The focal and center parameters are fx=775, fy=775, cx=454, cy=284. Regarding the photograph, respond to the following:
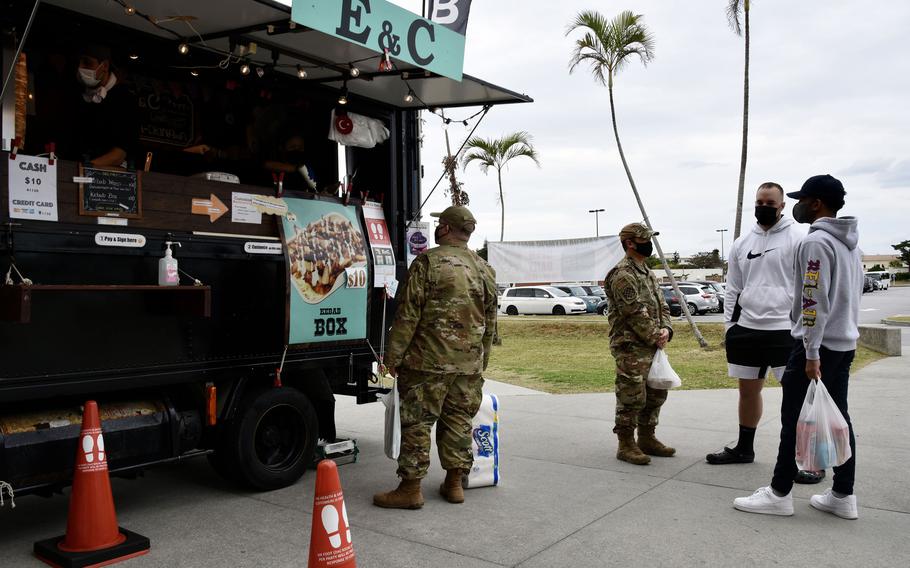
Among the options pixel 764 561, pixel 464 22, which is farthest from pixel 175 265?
pixel 764 561

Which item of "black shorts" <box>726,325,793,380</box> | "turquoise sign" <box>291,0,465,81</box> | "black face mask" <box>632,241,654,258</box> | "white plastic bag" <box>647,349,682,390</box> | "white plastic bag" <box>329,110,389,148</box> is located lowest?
"white plastic bag" <box>647,349,682,390</box>

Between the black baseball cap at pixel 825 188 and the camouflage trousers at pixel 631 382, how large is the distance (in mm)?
1870

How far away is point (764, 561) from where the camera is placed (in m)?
3.94

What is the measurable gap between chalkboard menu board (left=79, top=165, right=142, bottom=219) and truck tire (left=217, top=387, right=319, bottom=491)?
4.86 ft

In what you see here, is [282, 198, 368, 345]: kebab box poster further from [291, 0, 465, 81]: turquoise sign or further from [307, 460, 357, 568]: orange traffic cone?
[307, 460, 357, 568]: orange traffic cone

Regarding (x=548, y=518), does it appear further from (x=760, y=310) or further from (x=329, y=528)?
(x=760, y=310)

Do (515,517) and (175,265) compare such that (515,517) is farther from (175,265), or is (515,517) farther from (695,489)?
(175,265)

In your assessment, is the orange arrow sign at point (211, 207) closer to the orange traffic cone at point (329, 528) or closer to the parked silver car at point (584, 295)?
the orange traffic cone at point (329, 528)

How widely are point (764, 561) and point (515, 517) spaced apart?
1.46 metres

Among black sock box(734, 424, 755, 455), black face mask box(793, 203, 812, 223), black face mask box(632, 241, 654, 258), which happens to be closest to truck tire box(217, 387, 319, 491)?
black face mask box(632, 241, 654, 258)

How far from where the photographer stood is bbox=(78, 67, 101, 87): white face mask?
503 cm

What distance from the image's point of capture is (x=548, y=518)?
4.72 m

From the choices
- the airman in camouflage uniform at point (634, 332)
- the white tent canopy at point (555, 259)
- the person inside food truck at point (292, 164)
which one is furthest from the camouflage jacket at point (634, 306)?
the white tent canopy at point (555, 259)

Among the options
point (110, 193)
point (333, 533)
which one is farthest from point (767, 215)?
point (110, 193)
